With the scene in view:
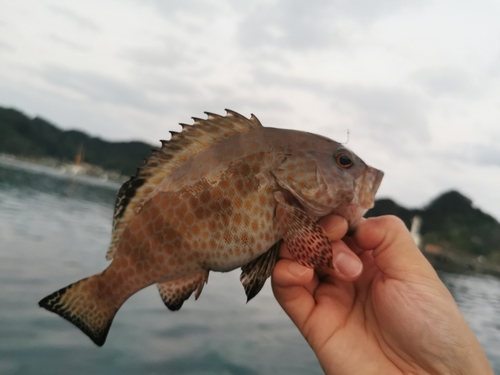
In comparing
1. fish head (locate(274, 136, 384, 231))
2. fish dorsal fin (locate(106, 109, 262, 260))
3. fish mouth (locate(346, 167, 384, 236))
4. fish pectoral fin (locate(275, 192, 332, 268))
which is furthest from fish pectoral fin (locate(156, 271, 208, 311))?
fish mouth (locate(346, 167, 384, 236))

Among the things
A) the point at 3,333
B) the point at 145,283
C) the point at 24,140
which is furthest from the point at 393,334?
the point at 24,140

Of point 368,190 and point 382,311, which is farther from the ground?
point 368,190

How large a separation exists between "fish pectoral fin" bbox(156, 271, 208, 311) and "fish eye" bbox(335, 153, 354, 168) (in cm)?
127

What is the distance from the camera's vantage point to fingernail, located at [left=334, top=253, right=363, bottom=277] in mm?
2403

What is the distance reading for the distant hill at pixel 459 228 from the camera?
56375 mm

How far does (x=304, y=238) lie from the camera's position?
2254mm

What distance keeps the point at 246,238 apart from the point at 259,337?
6.22 meters

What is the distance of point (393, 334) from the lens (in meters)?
2.56

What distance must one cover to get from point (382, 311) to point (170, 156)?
2041mm

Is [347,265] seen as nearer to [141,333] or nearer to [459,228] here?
[141,333]

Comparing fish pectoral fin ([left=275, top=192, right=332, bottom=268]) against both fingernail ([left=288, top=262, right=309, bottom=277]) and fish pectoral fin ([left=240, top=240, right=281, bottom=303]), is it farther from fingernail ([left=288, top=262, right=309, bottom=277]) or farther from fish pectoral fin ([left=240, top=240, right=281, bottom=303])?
fish pectoral fin ([left=240, top=240, right=281, bottom=303])

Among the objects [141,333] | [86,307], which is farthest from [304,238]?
[141,333]

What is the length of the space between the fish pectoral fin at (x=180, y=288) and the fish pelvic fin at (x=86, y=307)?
15.2 inches

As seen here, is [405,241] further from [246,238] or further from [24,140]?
[24,140]
